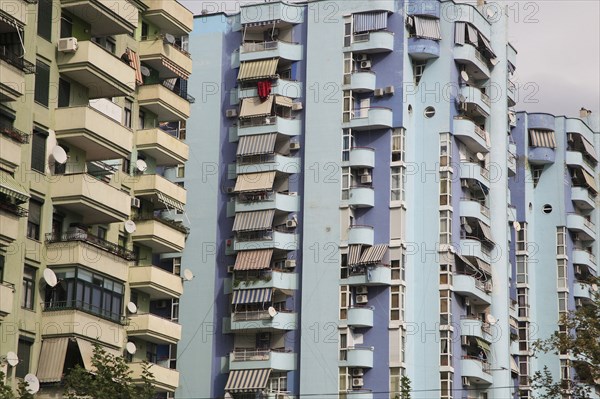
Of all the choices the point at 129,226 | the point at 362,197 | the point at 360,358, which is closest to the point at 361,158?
the point at 362,197

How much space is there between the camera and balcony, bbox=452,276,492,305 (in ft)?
242

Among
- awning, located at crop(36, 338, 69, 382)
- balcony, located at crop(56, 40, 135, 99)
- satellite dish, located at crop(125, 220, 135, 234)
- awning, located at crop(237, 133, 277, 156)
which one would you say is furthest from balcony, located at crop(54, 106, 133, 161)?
awning, located at crop(237, 133, 277, 156)

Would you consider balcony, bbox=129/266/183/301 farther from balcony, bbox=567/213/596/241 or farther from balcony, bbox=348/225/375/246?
balcony, bbox=567/213/596/241

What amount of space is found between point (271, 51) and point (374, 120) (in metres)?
6.46

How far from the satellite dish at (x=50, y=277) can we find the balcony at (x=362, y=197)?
82.1 feet

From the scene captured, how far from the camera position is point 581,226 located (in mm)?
89625

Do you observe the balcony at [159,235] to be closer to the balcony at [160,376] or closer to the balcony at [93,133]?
the balcony at [160,376]

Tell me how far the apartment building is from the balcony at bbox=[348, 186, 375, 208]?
580 inches

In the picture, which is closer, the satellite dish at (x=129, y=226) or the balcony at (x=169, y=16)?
the satellite dish at (x=129, y=226)

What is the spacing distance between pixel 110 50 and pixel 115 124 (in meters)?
4.60

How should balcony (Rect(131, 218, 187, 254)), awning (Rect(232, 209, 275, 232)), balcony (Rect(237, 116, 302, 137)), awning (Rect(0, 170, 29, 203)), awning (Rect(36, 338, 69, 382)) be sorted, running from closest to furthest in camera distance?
awning (Rect(0, 170, 29, 203)) → awning (Rect(36, 338, 69, 382)) → balcony (Rect(131, 218, 187, 254)) → awning (Rect(232, 209, 275, 232)) → balcony (Rect(237, 116, 302, 137))

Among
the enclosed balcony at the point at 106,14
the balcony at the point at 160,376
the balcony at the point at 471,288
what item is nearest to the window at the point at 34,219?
the enclosed balcony at the point at 106,14

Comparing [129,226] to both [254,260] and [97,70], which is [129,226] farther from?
[254,260]

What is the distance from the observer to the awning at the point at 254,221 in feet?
239
